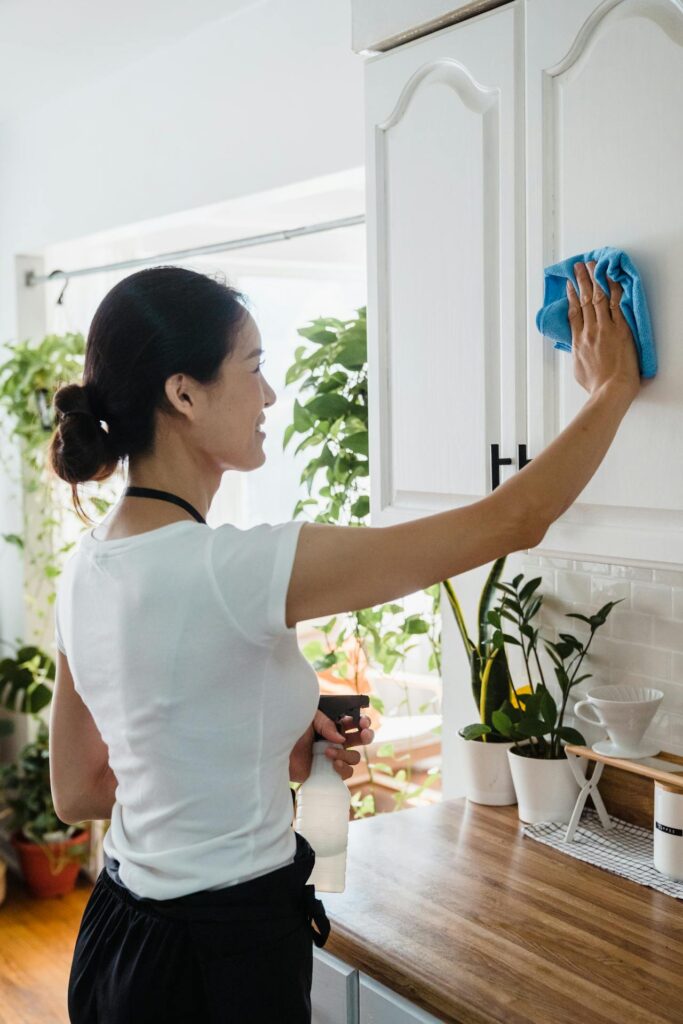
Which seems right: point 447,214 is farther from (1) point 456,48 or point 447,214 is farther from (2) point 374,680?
(2) point 374,680

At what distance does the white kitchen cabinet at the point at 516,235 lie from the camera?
147 cm

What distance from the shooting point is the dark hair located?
128cm

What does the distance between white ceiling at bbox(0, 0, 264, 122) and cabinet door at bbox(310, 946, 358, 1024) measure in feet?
7.26

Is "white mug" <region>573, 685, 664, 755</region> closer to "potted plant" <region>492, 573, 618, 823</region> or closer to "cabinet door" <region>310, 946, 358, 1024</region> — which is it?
"potted plant" <region>492, 573, 618, 823</region>

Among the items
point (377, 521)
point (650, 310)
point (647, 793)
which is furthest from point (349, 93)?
point (647, 793)

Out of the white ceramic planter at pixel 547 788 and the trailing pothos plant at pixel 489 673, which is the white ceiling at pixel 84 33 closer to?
the trailing pothos plant at pixel 489 673

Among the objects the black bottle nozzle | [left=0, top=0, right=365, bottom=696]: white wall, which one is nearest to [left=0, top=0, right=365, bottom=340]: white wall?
[left=0, top=0, right=365, bottom=696]: white wall

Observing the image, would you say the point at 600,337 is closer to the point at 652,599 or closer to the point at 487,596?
the point at 652,599

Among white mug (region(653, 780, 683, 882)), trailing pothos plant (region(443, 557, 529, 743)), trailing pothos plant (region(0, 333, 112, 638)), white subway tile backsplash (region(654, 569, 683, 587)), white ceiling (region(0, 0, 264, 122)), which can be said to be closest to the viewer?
white mug (region(653, 780, 683, 882))

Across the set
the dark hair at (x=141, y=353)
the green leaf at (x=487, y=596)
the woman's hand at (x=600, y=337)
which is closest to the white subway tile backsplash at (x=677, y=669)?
the green leaf at (x=487, y=596)

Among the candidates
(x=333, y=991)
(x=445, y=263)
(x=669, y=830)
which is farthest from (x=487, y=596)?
(x=333, y=991)

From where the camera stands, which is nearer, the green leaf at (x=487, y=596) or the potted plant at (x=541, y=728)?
the potted plant at (x=541, y=728)

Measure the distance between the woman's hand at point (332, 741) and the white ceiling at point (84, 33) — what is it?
77.9 inches

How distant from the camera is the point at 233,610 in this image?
1195 mm
